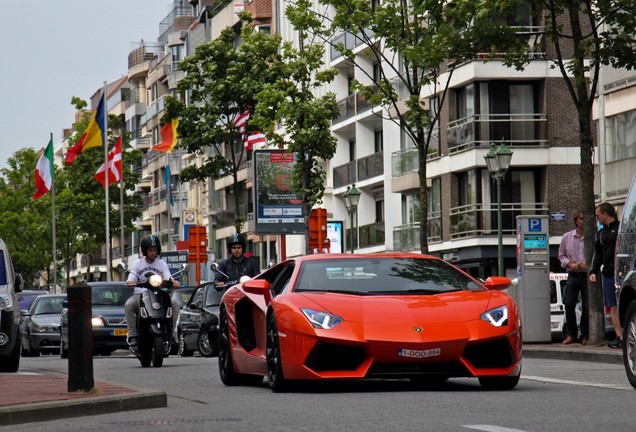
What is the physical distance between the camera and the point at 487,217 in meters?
60.4

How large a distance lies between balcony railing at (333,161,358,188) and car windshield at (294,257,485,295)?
200ft

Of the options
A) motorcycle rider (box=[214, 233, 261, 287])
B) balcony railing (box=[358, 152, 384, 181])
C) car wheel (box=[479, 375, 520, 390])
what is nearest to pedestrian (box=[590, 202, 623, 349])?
motorcycle rider (box=[214, 233, 261, 287])

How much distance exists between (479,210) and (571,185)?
336 centimetres

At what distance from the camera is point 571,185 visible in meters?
59.8

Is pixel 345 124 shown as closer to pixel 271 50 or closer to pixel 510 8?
pixel 271 50

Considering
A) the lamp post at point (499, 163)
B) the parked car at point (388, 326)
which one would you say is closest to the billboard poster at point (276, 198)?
the lamp post at point (499, 163)

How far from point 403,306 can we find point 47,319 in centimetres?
2469

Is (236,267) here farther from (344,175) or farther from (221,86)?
(344,175)

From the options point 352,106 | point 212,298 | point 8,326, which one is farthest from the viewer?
point 352,106

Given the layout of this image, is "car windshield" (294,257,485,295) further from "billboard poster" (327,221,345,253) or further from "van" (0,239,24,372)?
"billboard poster" (327,221,345,253)

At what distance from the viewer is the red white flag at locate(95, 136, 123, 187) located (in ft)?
255

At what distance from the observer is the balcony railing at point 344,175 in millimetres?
76812

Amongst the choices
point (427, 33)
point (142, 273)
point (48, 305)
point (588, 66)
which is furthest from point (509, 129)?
point (142, 273)

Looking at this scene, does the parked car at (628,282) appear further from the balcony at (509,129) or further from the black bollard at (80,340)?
the balcony at (509,129)
